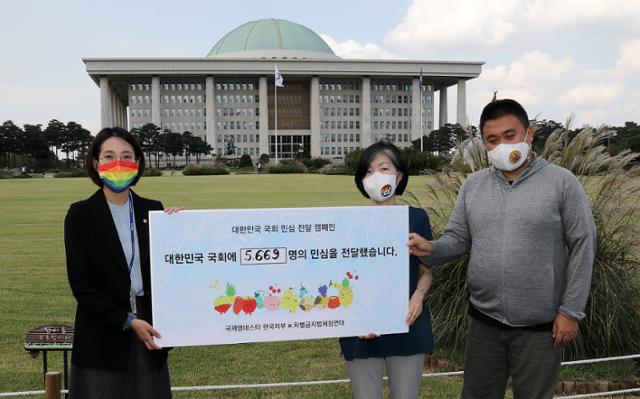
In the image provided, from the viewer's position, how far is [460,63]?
104 m

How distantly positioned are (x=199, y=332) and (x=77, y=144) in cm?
8847

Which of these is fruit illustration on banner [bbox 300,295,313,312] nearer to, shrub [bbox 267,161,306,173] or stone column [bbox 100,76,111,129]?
shrub [bbox 267,161,306,173]

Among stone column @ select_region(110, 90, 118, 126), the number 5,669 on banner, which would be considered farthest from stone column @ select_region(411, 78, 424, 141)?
the number 5,669 on banner

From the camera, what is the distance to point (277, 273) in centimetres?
328

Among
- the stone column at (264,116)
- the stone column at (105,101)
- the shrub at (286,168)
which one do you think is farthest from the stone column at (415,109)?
the stone column at (105,101)

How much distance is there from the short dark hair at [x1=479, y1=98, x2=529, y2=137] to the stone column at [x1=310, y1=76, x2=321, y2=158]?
103m

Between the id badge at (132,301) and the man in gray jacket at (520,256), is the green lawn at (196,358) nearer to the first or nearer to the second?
the man in gray jacket at (520,256)

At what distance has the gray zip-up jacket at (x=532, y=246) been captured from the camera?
310 centimetres

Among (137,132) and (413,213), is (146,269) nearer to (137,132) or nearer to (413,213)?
(413,213)

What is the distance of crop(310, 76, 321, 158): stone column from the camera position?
4156 inches

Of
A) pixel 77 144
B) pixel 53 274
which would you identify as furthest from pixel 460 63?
pixel 53 274

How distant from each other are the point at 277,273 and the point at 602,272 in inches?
139

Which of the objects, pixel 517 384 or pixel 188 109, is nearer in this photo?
pixel 517 384

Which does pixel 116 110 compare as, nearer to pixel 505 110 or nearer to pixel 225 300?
pixel 225 300
